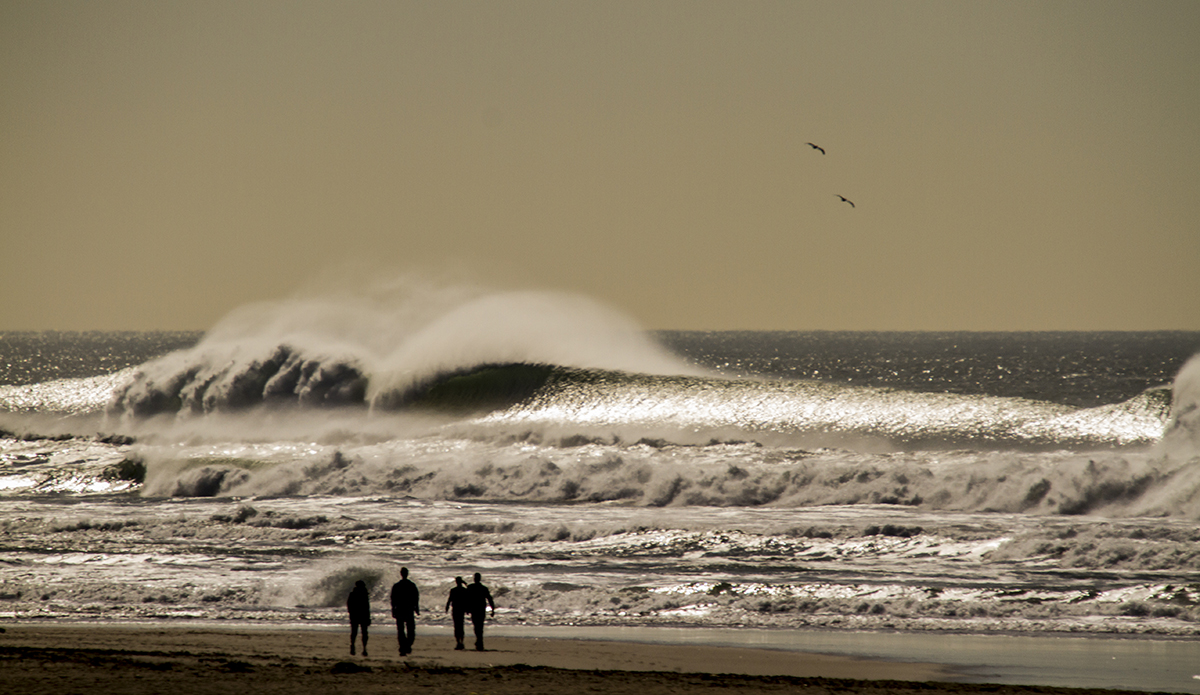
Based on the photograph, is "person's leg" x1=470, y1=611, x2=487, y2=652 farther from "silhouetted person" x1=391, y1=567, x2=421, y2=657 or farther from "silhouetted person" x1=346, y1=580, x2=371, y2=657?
"silhouetted person" x1=346, y1=580, x2=371, y2=657

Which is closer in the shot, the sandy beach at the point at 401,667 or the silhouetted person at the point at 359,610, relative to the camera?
the sandy beach at the point at 401,667

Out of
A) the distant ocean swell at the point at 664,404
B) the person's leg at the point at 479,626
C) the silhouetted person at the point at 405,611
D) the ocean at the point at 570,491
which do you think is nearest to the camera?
the silhouetted person at the point at 405,611

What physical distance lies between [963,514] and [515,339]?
2132cm

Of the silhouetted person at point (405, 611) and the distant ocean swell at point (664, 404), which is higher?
the distant ocean swell at point (664, 404)

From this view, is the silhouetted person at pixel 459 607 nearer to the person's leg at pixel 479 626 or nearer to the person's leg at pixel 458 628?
the person's leg at pixel 458 628

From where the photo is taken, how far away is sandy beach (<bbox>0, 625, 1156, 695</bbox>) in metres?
9.39

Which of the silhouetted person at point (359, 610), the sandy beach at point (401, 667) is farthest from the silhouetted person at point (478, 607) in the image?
the silhouetted person at point (359, 610)

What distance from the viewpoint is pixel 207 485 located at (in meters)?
25.2

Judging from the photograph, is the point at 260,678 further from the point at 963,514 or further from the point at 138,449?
the point at 138,449

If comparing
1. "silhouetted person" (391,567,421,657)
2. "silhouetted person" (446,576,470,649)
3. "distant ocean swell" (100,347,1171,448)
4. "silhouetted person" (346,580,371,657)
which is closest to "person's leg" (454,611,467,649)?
"silhouetted person" (446,576,470,649)

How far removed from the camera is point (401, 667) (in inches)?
410

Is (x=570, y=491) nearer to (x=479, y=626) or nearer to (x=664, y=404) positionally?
(x=664, y=404)

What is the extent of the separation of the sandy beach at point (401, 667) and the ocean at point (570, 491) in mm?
1560

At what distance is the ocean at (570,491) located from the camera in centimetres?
1421
